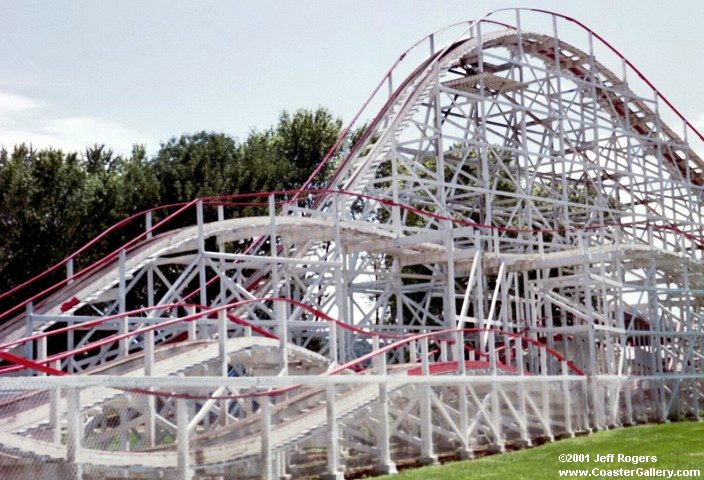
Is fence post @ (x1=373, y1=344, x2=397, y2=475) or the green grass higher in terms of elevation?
fence post @ (x1=373, y1=344, x2=397, y2=475)

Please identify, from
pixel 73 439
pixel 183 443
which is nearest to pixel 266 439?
pixel 183 443

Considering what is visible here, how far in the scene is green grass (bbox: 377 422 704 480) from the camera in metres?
14.8

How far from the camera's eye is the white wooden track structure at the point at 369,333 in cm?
1308

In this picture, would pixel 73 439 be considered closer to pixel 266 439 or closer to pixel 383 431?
pixel 266 439

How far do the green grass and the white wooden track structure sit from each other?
2.50 ft

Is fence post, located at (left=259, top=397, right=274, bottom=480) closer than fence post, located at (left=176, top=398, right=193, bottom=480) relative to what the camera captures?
No

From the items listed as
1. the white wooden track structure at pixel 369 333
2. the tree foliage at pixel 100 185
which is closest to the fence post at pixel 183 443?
the white wooden track structure at pixel 369 333

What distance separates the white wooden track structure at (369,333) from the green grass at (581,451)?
76 centimetres

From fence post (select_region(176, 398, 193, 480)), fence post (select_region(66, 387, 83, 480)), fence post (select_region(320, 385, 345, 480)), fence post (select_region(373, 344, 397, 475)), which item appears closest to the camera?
fence post (select_region(66, 387, 83, 480))

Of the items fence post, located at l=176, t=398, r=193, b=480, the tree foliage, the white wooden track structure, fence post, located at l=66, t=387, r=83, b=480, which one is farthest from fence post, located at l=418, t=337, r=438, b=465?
the tree foliage

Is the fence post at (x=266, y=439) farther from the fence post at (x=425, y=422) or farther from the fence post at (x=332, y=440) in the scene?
the fence post at (x=425, y=422)

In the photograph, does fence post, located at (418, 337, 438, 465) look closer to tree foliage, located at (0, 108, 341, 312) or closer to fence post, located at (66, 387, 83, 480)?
fence post, located at (66, 387, 83, 480)

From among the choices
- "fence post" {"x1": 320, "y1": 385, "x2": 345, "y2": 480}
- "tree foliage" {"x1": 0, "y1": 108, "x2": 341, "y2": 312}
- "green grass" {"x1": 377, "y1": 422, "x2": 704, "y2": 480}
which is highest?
"tree foliage" {"x1": 0, "y1": 108, "x2": 341, "y2": 312}

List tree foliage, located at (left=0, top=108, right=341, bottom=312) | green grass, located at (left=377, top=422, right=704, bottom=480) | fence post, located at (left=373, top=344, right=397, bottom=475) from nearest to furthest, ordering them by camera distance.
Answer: green grass, located at (left=377, top=422, right=704, bottom=480)
fence post, located at (left=373, top=344, right=397, bottom=475)
tree foliage, located at (left=0, top=108, right=341, bottom=312)
